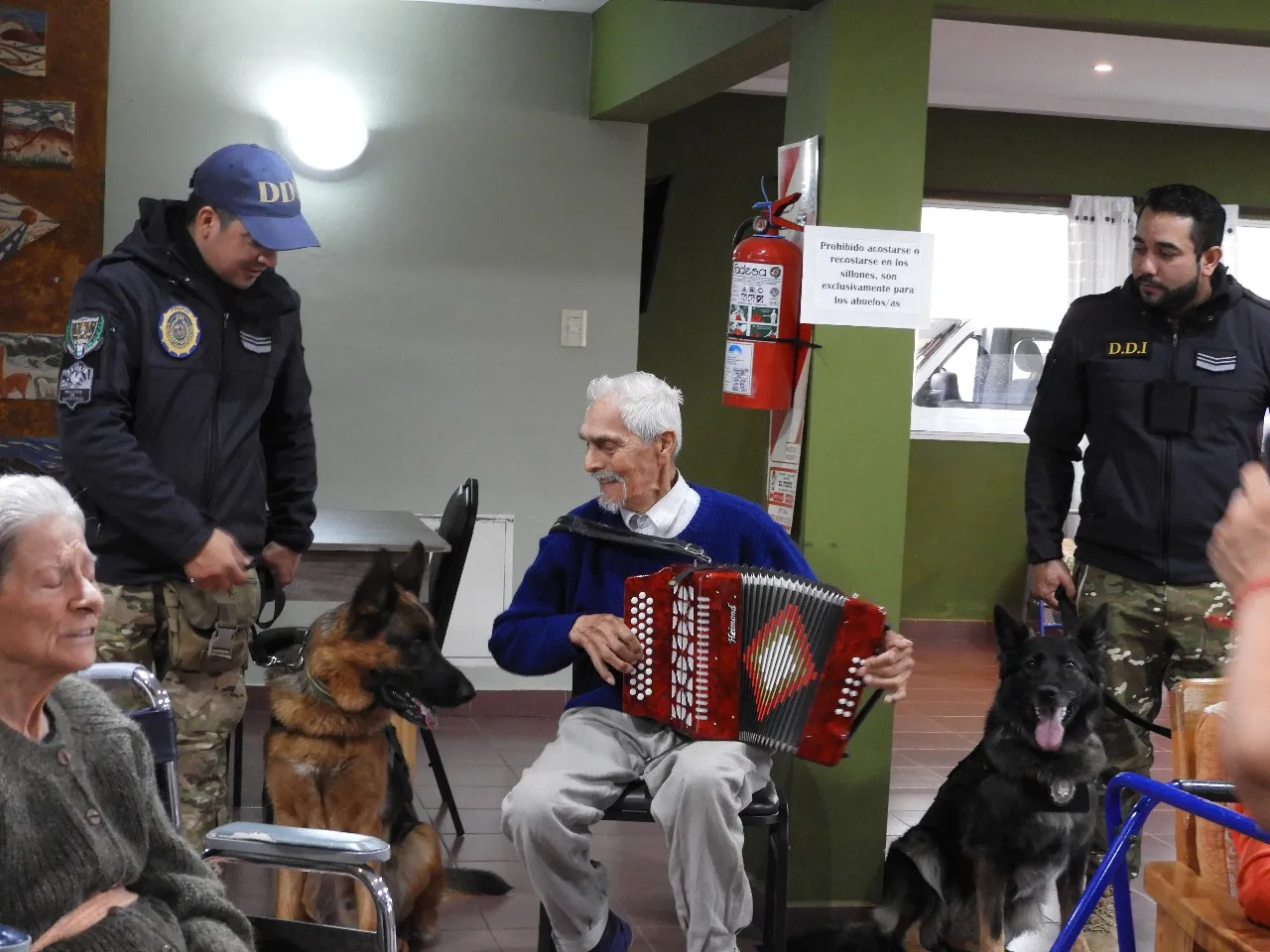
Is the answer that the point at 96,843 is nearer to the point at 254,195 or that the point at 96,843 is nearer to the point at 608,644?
the point at 608,644

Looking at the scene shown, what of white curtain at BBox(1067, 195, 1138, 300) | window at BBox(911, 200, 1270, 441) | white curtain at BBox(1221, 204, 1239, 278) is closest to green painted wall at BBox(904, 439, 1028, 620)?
window at BBox(911, 200, 1270, 441)

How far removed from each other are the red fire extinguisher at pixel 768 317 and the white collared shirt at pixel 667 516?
50 cm

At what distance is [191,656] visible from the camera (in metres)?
2.99

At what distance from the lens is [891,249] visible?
3.58 metres

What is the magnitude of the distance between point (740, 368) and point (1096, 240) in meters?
4.90

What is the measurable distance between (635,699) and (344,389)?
119 inches

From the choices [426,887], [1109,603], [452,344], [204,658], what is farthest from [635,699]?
[452,344]

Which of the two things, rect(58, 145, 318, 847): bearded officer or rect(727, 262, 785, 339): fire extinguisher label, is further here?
rect(727, 262, 785, 339): fire extinguisher label

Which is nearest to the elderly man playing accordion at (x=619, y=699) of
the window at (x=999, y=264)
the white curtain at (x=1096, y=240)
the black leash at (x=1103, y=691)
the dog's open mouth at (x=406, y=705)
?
the dog's open mouth at (x=406, y=705)

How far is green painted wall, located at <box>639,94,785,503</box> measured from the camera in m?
7.57

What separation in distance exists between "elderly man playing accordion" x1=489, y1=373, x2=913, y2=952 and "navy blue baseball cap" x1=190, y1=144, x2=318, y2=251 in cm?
70

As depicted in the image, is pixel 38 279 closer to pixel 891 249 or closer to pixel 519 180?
pixel 519 180

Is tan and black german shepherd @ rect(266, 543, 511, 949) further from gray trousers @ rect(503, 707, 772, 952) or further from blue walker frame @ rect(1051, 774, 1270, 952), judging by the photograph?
blue walker frame @ rect(1051, 774, 1270, 952)

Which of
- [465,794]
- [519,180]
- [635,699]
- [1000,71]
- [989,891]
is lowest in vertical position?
[465,794]
